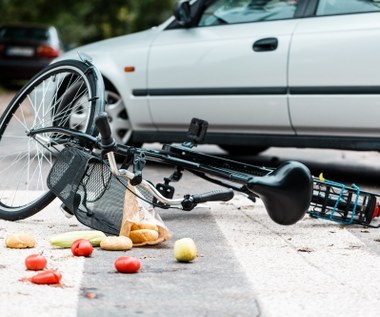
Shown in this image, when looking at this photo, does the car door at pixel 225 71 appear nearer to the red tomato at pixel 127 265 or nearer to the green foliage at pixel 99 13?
the red tomato at pixel 127 265

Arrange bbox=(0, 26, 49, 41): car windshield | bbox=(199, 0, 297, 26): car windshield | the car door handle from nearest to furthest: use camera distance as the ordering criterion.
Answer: the car door handle, bbox=(199, 0, 297, 26): car windshield, bbox=(0, 26, 49, 41): car windshield

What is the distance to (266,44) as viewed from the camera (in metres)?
7.42

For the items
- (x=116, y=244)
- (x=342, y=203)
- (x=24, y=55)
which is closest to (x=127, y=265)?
(x=116, y=244)

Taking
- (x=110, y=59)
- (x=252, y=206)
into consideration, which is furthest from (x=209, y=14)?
(x=252, y=206)

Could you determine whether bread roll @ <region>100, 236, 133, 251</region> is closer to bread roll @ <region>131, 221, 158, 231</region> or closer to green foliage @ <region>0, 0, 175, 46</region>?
bread roll @ <region>131, 221, 158, 231</region>

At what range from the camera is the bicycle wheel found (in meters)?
5.43

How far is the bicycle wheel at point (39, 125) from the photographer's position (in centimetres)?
543

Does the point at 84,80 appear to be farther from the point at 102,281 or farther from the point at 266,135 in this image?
the point at 266,135

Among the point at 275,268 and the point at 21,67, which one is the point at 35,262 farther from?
the point at 21,67

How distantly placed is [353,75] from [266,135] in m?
0.94

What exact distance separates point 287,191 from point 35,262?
1113 millimetres

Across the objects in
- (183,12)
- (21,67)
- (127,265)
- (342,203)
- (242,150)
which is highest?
(183,12)

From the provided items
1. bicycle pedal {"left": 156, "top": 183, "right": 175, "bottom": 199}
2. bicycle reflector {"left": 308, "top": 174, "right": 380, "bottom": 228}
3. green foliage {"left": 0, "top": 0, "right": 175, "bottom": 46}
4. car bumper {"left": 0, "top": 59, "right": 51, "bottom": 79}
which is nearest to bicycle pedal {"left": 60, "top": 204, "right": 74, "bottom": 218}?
bicycle pedal {"left": 156, "top": 183, "right": 175, "bottom": 199}

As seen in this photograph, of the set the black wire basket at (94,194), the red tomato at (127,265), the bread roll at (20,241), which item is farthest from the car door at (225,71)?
the red tomato at (127,265)
